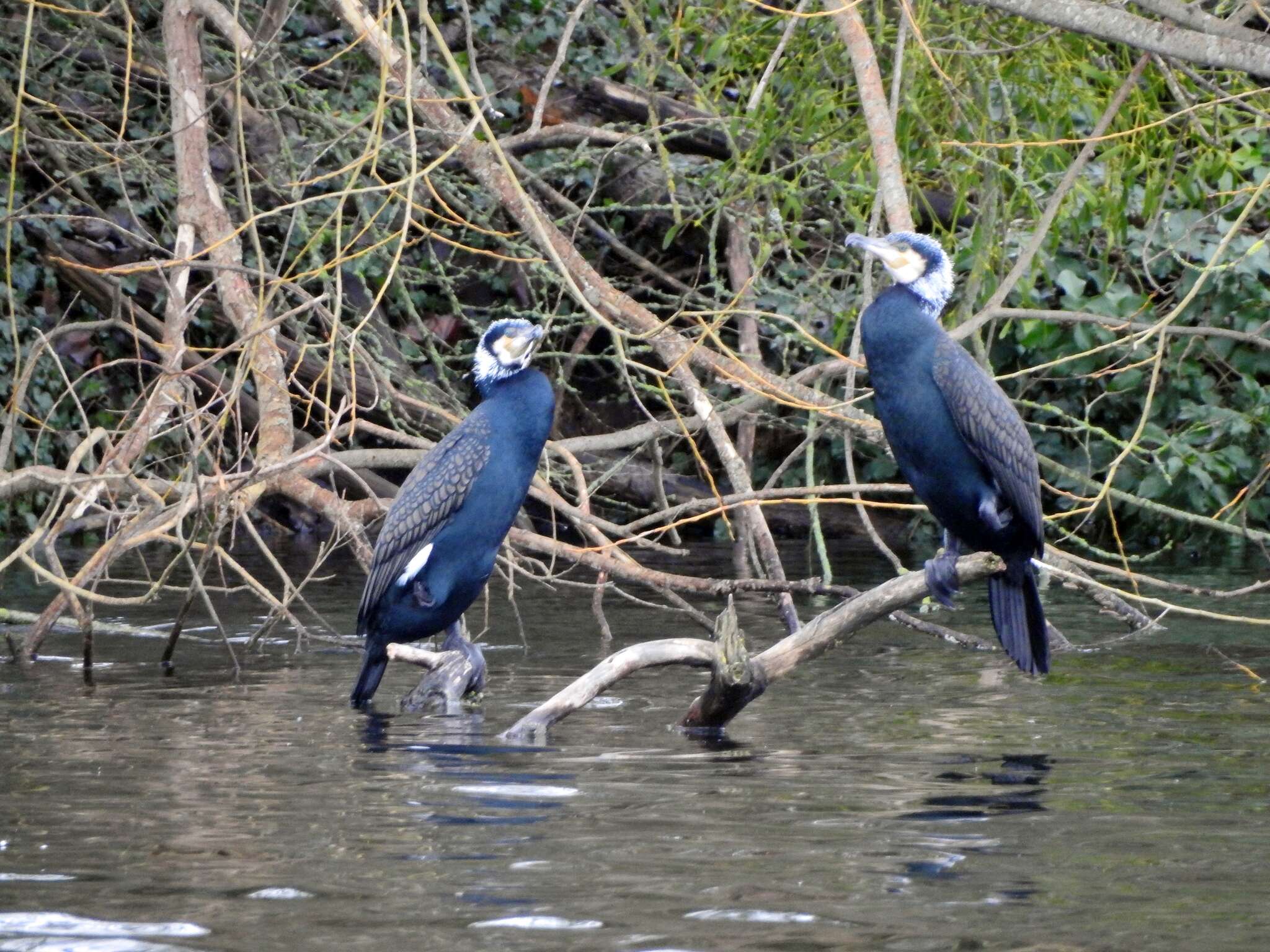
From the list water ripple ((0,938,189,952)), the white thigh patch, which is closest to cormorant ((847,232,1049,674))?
the white thigh patch

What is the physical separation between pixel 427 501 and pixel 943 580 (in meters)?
1.70

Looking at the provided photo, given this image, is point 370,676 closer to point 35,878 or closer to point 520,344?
point 520,344

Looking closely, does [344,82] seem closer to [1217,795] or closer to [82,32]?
[82,32]

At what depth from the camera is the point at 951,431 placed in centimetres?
512

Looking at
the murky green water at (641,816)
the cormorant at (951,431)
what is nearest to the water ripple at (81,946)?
the murky green water at (641,816)

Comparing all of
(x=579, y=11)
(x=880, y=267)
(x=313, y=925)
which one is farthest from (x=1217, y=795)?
(x=880, y=267)

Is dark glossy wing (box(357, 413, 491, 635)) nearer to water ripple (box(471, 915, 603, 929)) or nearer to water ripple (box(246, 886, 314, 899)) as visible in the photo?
water ripple (box(246, 886, 314, 899))

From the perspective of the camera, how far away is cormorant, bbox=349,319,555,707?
575cm

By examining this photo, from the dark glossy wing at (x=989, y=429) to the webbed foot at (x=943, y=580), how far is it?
0.25 meters

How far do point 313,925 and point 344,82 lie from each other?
24.1 ft

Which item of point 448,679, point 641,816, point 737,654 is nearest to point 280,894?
point 641,816

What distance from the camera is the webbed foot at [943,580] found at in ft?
15.8

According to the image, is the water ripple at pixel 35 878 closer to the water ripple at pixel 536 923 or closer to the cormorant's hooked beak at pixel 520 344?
the water ripple at pixel 536 923

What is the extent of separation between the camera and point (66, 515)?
6.04 m
